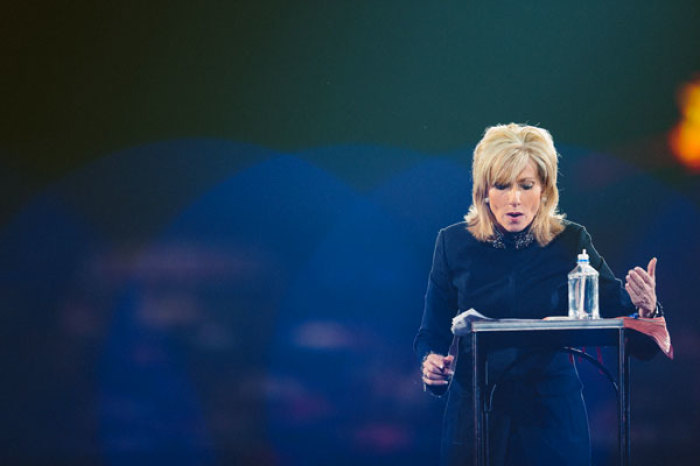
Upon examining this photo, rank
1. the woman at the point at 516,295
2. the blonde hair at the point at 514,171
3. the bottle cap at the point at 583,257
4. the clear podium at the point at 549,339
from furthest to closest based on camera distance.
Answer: the blonde hair at the point at 514,171
the bottle cap at the point at 583,257
the woman at the point at 516,295
the clear podium at the point at 549,339

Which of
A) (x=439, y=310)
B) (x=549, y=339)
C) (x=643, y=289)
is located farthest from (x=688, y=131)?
(x=549, y=339)

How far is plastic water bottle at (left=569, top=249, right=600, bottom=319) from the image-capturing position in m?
2.30

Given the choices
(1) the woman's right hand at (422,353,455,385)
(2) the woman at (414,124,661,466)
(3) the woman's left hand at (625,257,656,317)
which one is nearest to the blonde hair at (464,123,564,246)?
(2) the woman at (414,124,661,466)

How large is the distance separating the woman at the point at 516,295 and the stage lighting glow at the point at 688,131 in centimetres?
83

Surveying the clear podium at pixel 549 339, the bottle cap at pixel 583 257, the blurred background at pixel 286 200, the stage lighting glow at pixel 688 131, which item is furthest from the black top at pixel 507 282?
the stage lighting glow at pixel 688 131

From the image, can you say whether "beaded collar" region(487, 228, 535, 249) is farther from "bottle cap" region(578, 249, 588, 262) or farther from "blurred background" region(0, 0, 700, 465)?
"blurred background" region(0, 0, 700, 465)

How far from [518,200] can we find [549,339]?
0.66 metres

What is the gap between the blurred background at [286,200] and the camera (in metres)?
2.92

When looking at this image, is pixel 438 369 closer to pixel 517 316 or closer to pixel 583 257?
pixel 517 316

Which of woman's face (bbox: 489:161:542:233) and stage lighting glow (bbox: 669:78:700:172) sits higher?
stage lighting glow (bbox: 669:78:700:172)

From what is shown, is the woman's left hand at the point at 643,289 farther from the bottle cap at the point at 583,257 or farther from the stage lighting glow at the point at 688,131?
the stage lighting glow at the point at 688,131

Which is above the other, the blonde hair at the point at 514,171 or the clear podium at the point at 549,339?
the blonde hair at the point at 514,171

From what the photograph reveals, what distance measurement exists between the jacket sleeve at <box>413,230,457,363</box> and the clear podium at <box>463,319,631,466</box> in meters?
0.47

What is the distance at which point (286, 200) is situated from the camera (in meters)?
3.03
